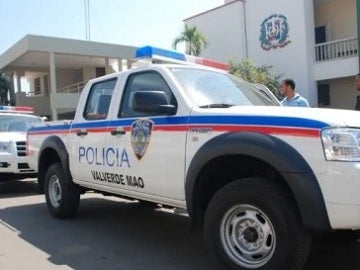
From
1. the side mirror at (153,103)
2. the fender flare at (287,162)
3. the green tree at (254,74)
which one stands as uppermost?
the green tree at (254,74)

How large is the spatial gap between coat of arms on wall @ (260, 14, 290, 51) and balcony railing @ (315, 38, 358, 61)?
163 cm

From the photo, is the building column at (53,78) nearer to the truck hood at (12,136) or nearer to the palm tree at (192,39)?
the palm tree at (192,39)

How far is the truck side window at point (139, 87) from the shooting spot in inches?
210

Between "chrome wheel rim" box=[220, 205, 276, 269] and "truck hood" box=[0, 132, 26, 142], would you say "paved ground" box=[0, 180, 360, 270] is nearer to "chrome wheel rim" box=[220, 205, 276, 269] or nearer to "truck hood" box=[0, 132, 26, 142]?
"chrome wheel rim" box=[220, 205, 276, 269]

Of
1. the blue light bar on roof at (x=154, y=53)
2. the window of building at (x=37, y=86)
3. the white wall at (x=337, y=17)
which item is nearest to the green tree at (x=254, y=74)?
the white wall at (x=337, y=17)

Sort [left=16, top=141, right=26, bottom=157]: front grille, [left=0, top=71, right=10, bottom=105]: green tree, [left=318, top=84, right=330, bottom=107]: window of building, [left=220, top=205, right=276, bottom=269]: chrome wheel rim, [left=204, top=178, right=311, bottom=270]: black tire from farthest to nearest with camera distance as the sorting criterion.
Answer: [left=0, top=71, right=10, bottom=105]: green tree → [left=318, top=84, right=330, bottom=107]: window of building → [left=16, top=141, right=26, bottom=157]: front grille → [left=220, top=205, right=276, bottom=269]: chrome wheel rim → [left=204, top=178, right=311, bottom=270]: black tire

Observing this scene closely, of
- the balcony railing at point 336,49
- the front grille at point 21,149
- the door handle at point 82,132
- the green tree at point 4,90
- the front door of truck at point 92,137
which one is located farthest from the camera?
the green tree at point 4,90

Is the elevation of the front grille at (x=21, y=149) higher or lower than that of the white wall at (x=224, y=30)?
lower

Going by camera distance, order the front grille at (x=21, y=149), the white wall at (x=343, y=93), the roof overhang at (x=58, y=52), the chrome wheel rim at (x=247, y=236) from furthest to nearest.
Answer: the roof overhang at (x=58, y=52)
the white wall at (x=343, y=93)
the front grille at (x=21, y=149)
the chrome wheel rim at (x=247, y=236)

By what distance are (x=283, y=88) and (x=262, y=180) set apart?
361cm

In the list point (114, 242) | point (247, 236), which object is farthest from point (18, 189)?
point (247, 236)

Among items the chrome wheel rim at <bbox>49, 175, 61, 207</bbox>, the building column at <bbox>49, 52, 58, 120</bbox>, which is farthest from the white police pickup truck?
the building column at <bbox>49, 52, 58, 120</bbox>

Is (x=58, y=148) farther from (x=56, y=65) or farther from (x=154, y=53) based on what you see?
(x=56, y=65)

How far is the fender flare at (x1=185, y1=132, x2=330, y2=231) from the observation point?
12.5ft
